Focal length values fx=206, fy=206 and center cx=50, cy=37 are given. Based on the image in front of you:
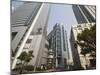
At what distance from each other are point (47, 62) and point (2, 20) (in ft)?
2.43

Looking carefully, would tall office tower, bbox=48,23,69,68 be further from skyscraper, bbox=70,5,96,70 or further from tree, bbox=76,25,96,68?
tree, bbox=76,25,96,68

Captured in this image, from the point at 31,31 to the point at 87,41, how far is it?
0.76m

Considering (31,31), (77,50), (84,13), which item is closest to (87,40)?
(77,50)

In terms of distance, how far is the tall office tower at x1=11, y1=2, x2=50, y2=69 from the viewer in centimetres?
242

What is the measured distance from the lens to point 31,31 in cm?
249

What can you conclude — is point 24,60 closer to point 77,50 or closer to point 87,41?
point 77,50

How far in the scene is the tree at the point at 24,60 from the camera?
243 cm

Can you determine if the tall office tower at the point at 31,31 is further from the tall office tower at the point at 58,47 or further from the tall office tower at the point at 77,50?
the tall office tower at the point at 77,50

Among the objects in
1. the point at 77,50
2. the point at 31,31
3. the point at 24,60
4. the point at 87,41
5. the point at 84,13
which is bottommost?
the point at 24,60

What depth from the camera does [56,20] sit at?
2.59 metres

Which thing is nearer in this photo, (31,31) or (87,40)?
(31,31)

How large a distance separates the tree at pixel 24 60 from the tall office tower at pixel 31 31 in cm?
3

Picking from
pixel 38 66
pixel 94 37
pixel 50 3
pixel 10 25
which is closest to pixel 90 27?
pixel 94 37

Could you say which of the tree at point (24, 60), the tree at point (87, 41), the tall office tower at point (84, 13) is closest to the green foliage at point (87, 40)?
the tree at point (87, 41)
